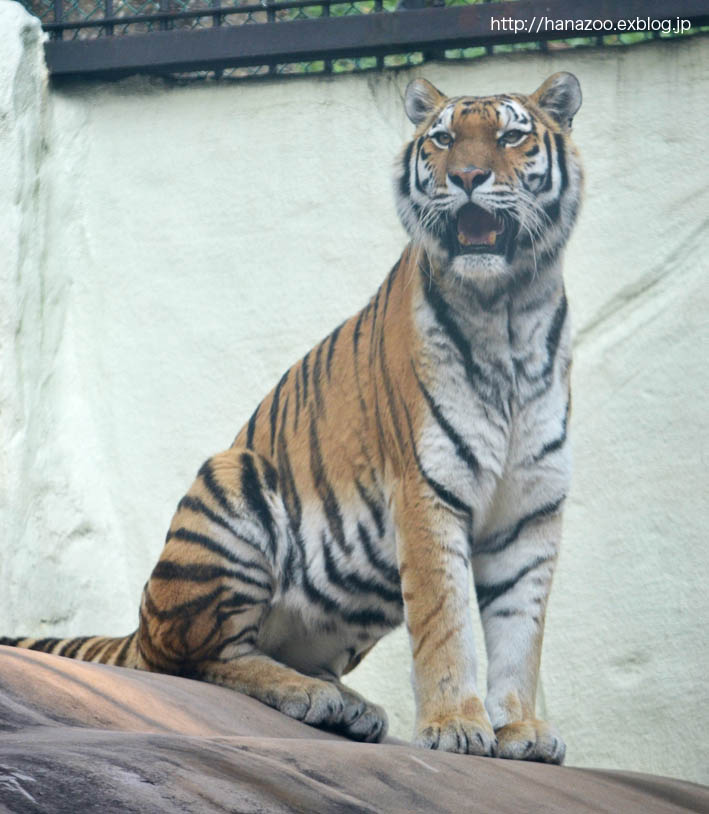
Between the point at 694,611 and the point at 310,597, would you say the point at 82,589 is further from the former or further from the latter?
the point at 694,611

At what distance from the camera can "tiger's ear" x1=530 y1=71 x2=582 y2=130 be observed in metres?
3.57

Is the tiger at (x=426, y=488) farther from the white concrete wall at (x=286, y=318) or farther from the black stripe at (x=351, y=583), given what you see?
the white concrete wall at (x=286, y=318)

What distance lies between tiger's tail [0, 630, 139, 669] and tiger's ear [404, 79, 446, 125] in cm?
174

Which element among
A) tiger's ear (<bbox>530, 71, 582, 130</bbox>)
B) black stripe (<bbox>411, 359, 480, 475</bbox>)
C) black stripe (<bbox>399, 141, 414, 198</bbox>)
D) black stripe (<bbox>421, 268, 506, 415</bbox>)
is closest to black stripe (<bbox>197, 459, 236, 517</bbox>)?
black stripe (<bbox>411, 359, 480, 475</bbox>)

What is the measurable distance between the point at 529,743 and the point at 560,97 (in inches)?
72.3

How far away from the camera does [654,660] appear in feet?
13.9

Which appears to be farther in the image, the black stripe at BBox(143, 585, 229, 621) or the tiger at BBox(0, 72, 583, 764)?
the black stripe at BBox(143, 585, 229, 621)

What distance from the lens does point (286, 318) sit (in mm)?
4617

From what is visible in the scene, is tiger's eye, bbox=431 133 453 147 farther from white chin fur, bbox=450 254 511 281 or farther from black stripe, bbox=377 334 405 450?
black stripe, bbox=377 334 405 450

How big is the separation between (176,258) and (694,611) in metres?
2.32

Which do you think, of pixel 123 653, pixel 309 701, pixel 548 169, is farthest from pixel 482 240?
pixel 123 653

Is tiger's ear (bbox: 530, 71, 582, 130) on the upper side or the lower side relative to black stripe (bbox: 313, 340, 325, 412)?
upper

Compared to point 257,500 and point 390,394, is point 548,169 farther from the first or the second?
point 257,500

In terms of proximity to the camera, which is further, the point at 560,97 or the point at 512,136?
the point at 560,97
